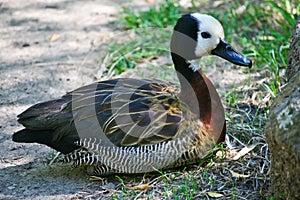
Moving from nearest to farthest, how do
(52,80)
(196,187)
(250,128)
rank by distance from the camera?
(196,187), (250,128), (52,80)

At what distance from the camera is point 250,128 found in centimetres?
493

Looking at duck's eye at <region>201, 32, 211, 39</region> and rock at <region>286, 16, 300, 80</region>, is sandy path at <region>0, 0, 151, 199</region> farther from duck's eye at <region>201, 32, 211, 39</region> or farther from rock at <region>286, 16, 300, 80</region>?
rock at <region>286, 16, 300, 80</region>

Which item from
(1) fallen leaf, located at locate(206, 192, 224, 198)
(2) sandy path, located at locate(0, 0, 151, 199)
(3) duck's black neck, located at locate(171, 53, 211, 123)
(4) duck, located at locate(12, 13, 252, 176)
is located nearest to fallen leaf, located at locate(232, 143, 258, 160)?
(4) duck, located at locate(12, 13, 252, 176)

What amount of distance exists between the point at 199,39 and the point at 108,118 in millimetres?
962

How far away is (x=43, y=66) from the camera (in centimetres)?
643

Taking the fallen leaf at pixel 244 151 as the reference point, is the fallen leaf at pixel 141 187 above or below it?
below

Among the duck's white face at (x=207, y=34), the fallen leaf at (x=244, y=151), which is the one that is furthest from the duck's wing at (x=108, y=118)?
the fallen leaf at (x=244, y=151)

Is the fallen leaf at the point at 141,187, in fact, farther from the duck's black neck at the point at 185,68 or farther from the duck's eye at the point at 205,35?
the duck's eye at the point at 205,35

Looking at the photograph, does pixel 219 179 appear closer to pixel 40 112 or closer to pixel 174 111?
pixel 174 111

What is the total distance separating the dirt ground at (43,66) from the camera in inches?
178

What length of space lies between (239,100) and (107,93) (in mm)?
1542

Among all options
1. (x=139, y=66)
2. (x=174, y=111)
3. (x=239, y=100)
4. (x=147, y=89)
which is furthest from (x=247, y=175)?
(x=139, y=66)

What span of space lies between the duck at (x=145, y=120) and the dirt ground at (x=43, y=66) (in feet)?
0.98

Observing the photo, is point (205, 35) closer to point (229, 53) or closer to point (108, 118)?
point (229, 53)
